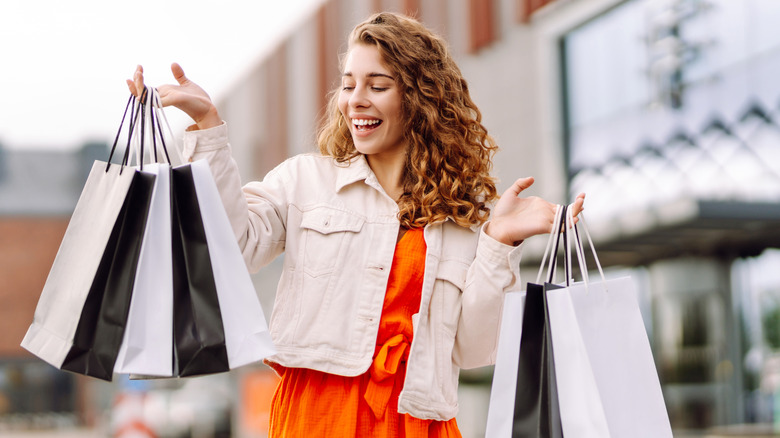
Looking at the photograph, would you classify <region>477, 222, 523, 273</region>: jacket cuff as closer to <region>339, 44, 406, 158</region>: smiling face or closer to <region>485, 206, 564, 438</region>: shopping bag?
<region>485, 206, 564, 438</region>: shopping bag

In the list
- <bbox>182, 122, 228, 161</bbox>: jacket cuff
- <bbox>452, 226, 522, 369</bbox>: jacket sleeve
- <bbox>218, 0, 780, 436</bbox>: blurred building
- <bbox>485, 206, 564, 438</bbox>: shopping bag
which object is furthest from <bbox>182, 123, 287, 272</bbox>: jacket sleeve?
<bbox>218, 0, 780, 436</bbox>: blurred building

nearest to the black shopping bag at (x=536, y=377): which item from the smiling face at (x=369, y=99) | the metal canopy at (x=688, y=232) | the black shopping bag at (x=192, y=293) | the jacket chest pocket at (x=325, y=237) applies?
the jacket chest pocket at (x=325, y=237)

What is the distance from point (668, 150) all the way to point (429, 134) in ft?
33.4

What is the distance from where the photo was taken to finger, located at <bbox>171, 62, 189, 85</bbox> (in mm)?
2536

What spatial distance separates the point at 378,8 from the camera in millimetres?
20406

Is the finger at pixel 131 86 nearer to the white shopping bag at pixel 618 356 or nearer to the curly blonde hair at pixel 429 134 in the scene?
the curly blonde hair at pixel 429 134

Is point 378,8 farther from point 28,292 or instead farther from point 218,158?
point 28,292

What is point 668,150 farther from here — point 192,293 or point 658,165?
point 192,293

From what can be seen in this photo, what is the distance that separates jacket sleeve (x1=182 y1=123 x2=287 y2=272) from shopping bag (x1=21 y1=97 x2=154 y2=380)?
7.1 inches

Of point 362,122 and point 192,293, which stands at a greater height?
point 362,122

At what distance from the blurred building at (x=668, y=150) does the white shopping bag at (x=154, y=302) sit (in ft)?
30.8

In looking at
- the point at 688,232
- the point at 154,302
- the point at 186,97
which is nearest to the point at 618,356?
the point at 154,302

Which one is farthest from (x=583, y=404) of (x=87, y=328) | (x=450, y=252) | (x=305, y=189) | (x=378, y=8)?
(x=378, y=8)

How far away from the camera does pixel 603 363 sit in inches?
102
